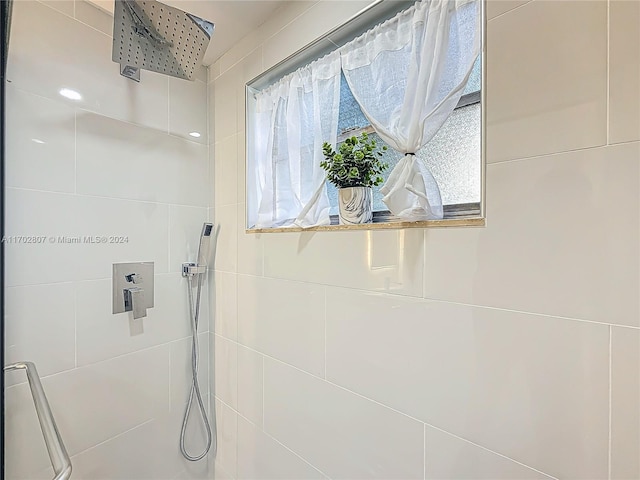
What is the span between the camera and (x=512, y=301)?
0.74 meters

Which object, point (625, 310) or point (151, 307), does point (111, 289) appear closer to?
point (151, 307)

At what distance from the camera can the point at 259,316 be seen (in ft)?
4.72

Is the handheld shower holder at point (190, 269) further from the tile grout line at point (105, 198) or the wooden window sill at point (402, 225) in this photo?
the wooden window sill at point (402, 225)

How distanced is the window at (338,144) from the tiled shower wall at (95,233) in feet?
1.24

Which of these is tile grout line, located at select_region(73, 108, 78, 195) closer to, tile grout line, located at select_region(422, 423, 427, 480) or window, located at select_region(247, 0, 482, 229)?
window, located at select_region(247, 0, 482, 229)

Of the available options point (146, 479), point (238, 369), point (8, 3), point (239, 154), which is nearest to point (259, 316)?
point (238, 369)

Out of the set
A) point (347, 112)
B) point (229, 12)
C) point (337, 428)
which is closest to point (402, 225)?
point (347, 112)

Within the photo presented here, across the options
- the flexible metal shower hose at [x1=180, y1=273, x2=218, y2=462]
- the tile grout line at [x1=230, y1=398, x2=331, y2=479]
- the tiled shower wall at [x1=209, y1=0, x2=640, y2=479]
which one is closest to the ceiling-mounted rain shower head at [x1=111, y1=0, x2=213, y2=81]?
the tiled shower wall at [x1=209, y1=0, x2=640, y2=479]

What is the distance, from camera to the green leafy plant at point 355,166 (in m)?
1.09

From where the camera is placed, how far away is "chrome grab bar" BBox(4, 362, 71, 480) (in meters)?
0.85

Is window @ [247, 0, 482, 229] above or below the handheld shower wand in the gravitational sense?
above

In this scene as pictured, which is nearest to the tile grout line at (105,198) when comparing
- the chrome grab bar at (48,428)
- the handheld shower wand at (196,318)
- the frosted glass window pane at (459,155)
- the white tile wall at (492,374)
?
the handheld shower wand at (196,318)

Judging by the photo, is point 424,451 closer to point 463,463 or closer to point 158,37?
point 463,463

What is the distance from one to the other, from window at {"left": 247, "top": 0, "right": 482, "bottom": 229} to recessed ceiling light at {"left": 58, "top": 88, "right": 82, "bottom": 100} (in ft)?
2.20
